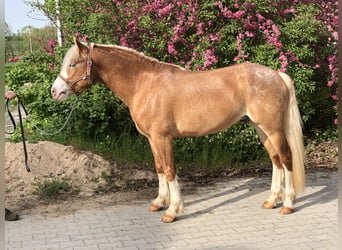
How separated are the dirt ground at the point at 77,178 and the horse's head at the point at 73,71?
62.2 inches

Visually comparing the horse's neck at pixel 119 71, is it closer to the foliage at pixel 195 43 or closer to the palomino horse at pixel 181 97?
the palomino horse at pixel 181 97

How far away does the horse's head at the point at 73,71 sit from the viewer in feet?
14.6

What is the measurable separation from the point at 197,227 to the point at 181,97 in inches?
57.8

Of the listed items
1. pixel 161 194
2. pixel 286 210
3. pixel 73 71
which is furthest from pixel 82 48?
pixel 286 210

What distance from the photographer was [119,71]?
464 centimetres

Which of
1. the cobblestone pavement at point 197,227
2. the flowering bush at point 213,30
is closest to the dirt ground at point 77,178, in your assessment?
the cobblestone pavement at point 197,227

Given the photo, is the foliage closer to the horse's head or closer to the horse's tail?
the horse's tail

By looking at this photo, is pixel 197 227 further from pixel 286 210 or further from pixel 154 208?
pixel 286 210

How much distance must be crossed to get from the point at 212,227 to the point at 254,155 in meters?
3.48

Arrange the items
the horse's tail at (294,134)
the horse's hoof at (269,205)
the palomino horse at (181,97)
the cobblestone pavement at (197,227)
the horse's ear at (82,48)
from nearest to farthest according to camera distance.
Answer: the cobblestone pavement at (197,227)
the horse's ear at (82,48)
the palomino horse at (181,97)
the horse's tail at (294,134)
the horse's hoof at (269,205)

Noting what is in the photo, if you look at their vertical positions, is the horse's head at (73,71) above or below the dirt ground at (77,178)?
above

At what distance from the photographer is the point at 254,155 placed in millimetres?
7656

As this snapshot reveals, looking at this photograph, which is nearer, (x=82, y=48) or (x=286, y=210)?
(x=82, y=48)

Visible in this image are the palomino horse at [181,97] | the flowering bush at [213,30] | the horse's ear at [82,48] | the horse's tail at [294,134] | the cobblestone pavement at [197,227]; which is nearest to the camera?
the cobblestone pavement at [197,227]
